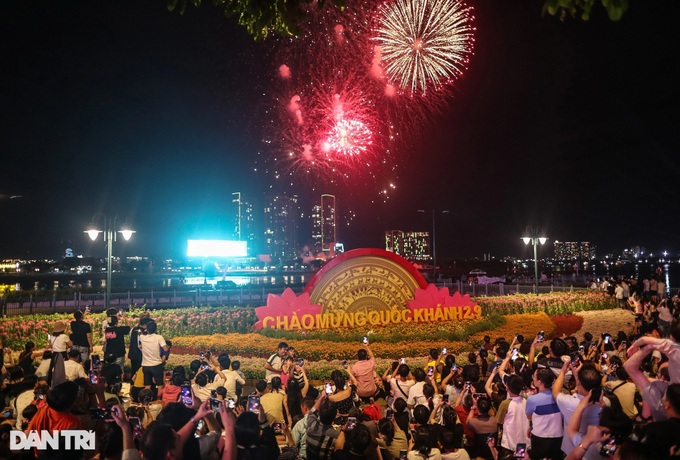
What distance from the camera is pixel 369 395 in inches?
369

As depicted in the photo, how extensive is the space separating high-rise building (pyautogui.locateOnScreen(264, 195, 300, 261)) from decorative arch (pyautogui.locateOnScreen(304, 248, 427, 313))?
146568 millimetres

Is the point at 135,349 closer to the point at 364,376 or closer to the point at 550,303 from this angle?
the point at 364,376

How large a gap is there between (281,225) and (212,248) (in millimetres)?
111895

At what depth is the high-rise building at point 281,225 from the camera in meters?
168

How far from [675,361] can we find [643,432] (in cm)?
218

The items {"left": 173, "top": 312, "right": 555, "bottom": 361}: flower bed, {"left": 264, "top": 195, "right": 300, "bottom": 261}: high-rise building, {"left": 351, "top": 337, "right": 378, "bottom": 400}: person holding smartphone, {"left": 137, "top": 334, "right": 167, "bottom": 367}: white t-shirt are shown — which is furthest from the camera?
{"left": 264, "top": 195, "right": 300, "bottom": 261}: high-rise building

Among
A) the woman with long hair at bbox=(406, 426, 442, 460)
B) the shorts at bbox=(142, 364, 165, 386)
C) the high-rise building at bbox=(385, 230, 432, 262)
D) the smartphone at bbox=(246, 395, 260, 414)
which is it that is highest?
the high-rise building at bbox=(385, 230, 432, 262)

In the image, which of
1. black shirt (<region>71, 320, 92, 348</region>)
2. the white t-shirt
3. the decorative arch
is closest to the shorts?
the white t-shirt

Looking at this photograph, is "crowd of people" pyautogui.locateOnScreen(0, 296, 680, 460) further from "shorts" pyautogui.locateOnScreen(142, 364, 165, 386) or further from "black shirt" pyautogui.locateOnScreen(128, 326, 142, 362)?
"black shirt" pyautogui.locateOnScreen(128, 326, 142, 362)

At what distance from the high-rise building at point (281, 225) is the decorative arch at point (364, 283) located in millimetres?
146568

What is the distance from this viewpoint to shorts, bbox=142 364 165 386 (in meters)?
9.91

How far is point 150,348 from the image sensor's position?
988 cm

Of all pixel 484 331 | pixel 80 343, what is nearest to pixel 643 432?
pixel 80 343

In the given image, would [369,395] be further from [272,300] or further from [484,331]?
[484,331]
